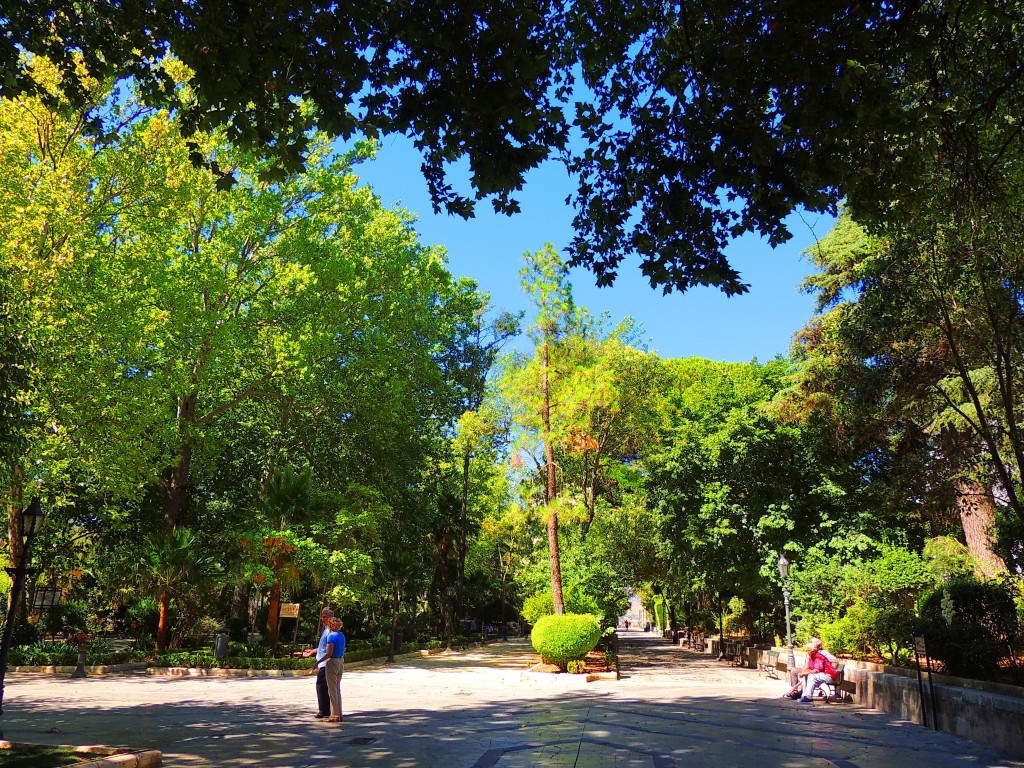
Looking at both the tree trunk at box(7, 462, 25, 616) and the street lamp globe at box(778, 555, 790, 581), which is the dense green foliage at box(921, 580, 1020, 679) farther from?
the tree trunk at box(7, 462, 25, 616)

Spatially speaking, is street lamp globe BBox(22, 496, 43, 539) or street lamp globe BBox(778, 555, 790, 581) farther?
street lamp globe BBox(778, 555, 790, 581)

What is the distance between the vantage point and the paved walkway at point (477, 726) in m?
7.48

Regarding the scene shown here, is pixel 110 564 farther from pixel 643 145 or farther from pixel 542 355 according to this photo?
pixel 643 145

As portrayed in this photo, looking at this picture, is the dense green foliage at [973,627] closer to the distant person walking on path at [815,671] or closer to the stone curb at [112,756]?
the distant person walking on path at [815,671]

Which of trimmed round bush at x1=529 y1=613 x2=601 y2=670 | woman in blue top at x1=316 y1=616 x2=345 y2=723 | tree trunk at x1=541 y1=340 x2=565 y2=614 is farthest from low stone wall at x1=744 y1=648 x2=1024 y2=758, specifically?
woman in blue top at x1=316 y1=616 x2=345 y2=723

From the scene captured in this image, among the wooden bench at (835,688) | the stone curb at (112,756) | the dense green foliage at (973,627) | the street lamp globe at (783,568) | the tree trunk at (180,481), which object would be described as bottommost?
the wooden bench at (835,688)

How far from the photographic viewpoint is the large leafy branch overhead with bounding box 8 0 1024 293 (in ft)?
17.7

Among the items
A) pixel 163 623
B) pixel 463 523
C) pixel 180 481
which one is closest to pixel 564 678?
pixel 163 623

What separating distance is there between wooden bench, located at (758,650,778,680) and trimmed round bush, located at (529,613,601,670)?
19.8ft

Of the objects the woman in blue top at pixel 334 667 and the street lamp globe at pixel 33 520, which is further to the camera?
the woman in blue top at pixel 334 667

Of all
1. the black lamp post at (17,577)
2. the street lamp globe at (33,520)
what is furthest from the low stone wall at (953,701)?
the street lamp globe at (33,520)

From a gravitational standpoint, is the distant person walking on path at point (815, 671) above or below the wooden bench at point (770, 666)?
above

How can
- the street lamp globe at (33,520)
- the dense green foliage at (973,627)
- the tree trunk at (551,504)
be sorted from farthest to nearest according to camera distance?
the tree trunk at (551,504), the dense green foliage at (973,627), the street lamp globe at (33,520)

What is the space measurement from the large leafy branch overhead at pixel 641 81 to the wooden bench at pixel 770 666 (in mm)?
17462
